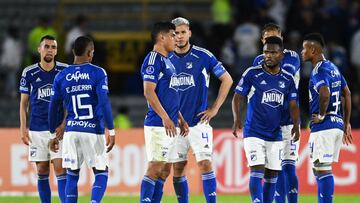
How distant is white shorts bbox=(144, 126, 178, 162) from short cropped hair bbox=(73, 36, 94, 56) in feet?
4.25

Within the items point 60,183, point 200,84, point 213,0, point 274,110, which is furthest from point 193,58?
point 213,0

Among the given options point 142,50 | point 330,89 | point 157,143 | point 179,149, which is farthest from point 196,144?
point 142,50

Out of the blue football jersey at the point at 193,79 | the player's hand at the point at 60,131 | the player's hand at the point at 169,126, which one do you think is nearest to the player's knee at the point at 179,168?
the blue football jersey at the point at 193,79

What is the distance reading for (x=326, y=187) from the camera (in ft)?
49.1

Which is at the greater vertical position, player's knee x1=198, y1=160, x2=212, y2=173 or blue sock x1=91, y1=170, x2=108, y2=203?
player's knee x1=198, y1=160, x2=212, y2=173

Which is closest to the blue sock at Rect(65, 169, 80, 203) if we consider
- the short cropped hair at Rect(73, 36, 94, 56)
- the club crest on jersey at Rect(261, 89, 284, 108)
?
the short cropped hair at Rect(73, 36, 94, 56)

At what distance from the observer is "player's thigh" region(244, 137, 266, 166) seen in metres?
14.7

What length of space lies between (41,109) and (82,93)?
5.33 feet

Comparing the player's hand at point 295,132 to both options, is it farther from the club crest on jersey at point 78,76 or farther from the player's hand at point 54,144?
the player's hand at point 54,144

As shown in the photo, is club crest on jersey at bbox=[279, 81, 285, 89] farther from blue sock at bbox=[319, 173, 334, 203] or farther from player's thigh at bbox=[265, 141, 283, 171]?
blue sock at bbox=[319, 173, 334, 203]

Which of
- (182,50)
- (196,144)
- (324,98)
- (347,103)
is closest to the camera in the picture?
(324,98)

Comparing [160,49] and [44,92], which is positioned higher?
[160,49]

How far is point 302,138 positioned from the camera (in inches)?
808

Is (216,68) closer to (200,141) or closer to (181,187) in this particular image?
(200,141)
